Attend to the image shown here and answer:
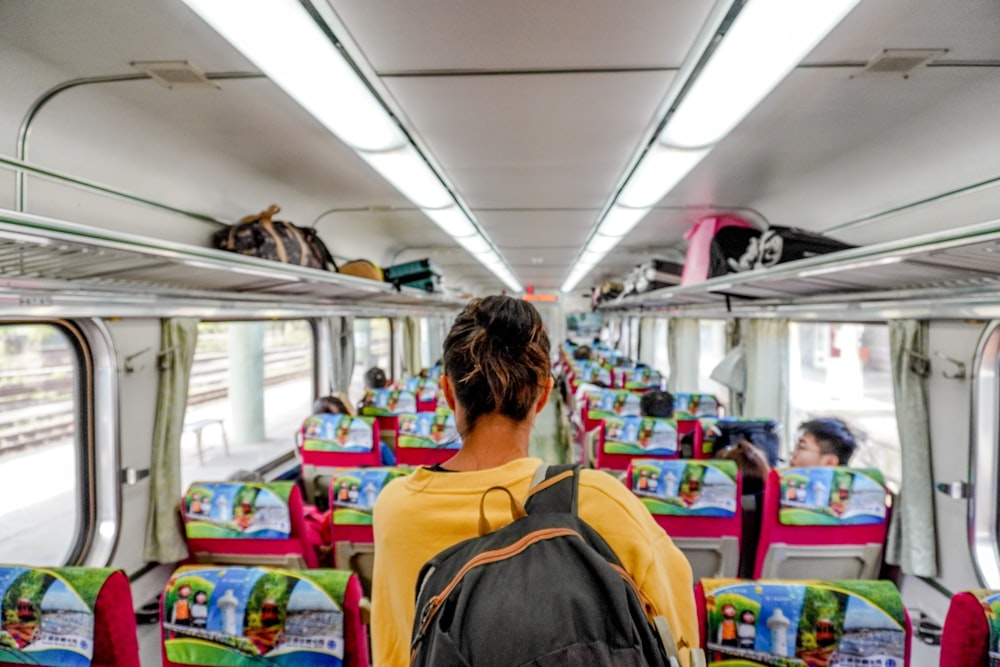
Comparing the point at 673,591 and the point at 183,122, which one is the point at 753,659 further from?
the point at 183,122

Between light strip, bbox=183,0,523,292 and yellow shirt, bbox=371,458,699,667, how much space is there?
1185 mm

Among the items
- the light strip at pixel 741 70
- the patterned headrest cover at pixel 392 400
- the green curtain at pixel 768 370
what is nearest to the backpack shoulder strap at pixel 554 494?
the light strip at pixel 741 70

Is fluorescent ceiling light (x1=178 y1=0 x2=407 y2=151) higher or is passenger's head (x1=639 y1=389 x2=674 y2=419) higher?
fluorescent ceiling light (x1=178 y1=0 x2=407 y2=151)

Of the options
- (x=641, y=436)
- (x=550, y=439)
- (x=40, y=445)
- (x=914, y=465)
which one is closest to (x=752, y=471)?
(x=914, y=465)

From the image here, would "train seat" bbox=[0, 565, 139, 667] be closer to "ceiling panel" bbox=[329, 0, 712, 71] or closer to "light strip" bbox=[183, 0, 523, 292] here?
"light strip" bbox=[183, 0, 523, 292]

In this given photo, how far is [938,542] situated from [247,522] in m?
4.19

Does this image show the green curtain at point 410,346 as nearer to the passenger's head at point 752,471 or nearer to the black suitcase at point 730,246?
the black suitcase at point 730,246

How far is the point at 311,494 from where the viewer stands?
4.81 m

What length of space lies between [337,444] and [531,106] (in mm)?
3324

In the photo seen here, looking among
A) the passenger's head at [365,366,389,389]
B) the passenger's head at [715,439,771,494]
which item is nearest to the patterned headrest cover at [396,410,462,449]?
the passenger's head at [715,439,771,494]

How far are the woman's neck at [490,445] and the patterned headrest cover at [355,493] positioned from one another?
205 centimetres

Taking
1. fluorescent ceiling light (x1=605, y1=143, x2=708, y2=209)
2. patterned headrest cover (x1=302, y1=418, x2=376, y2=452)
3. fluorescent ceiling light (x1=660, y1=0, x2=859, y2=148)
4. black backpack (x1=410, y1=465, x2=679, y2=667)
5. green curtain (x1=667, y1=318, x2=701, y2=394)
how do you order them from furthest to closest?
green curtain (x1=667, y1=318, x2=701, y2=394) → patterned headrest cover (x1=302, y1=418, x2=376, y2=452) → fluorescent ceiling light (x1=605, y1=143, x2=708, y2=209) → fluorescent ceiling light (x1=660, y1=0, x2=859, y2=148) → black backpack (x1=410, y1=465, x2=679, y2=667)

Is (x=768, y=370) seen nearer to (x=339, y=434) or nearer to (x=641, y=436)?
(x=641, y=436)

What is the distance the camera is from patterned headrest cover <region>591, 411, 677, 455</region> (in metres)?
4.66
